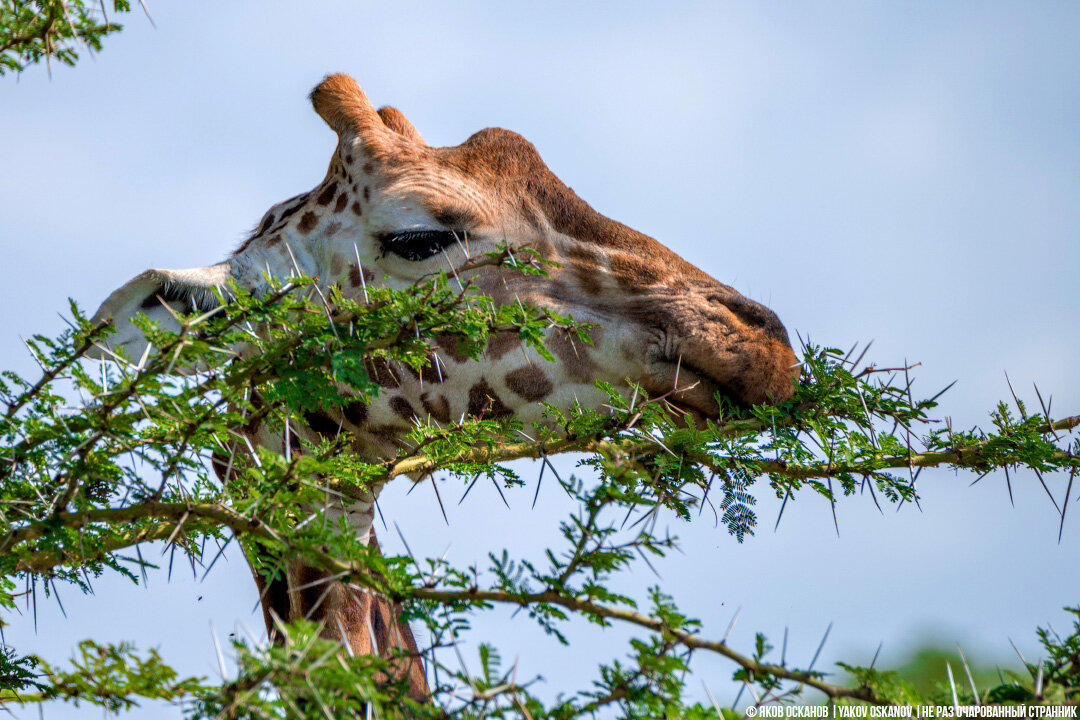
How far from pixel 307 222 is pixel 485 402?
48.5 inches

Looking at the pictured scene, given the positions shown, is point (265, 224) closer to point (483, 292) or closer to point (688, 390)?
point (483, 292)

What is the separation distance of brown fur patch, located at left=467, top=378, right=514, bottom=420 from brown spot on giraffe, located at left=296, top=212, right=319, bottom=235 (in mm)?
1109

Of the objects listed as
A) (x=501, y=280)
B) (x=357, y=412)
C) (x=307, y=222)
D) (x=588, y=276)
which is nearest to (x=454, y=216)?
(x=501, y=280)

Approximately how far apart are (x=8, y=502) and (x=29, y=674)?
0.99 meters

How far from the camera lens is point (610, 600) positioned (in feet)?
6.43

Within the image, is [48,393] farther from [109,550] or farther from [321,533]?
[321,533]

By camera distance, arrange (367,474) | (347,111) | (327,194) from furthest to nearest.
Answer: (347,111) < (327,194) < (367,474)

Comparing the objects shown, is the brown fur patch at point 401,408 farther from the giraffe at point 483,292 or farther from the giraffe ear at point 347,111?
the giraffe ear at point 347,111

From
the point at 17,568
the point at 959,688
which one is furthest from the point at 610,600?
the point at 17,568

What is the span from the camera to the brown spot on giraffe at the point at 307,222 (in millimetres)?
4250

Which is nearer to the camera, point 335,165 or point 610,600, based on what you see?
point 610,600

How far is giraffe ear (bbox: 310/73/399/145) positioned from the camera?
447 cm

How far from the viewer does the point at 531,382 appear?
373cm

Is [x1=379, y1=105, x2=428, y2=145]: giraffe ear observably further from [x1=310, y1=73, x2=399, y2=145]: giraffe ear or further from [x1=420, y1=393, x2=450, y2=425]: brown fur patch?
[x1=420, y1=393, x2=450, y2=425]: brown fur patch
